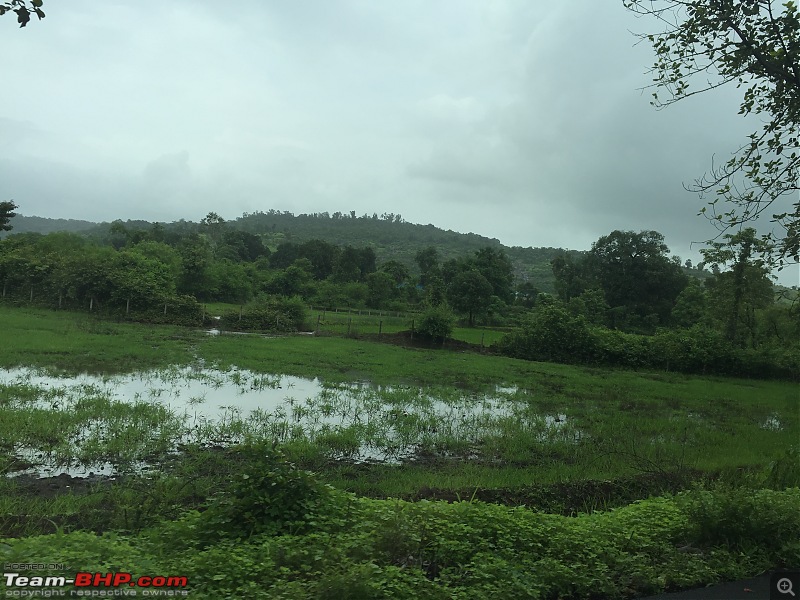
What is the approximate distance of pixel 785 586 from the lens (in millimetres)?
3625

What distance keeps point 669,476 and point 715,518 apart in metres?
3.27

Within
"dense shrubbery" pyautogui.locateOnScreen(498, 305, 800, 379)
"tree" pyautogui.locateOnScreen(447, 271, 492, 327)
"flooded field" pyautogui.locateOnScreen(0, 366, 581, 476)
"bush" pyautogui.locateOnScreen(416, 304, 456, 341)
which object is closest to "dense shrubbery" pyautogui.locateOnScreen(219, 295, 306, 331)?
"bush" pyautogui.locateOnScreen(416, 304, 456, 341)

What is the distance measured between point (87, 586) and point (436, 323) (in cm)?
2627

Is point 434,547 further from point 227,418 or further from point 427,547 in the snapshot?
point 227,418

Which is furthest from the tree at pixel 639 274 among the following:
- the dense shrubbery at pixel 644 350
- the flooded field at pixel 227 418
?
the flooded field at pixel 227 418

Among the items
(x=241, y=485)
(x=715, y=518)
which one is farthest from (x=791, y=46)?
(x=241, y=485)

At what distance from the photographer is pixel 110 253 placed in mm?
30984

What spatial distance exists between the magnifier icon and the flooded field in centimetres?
513

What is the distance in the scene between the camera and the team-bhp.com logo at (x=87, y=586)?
2.55 meters

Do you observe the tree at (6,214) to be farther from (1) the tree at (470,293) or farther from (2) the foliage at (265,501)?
(2) the foliage at (265,501)

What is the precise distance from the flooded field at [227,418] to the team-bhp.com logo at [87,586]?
3178 mm

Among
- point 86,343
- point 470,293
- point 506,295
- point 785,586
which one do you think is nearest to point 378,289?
point 470,293

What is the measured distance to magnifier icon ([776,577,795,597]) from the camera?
360cm

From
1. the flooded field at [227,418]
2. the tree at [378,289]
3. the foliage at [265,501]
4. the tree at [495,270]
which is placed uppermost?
the tree at [495,270]
